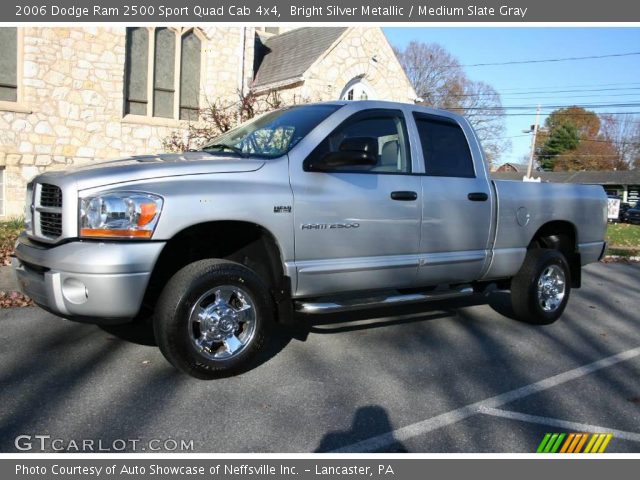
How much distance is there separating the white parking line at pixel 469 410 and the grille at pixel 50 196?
97.1 inches

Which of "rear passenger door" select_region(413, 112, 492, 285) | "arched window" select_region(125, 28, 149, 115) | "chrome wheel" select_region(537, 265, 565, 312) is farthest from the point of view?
"arched window" select_region(125, 28, 149, 115)

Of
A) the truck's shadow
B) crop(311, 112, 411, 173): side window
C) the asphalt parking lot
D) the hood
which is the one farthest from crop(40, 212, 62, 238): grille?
the truck's shadow

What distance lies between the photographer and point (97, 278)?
11.7 ft

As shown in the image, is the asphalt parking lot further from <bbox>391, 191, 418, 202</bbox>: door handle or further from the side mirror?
the side mirror

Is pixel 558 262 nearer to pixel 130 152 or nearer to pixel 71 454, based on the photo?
pixel 71 454

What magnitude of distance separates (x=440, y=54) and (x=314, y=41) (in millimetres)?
39565

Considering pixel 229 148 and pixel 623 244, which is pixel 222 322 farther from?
pixel 623 244

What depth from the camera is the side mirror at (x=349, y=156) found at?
14.3 ft

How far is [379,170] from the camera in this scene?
487cm

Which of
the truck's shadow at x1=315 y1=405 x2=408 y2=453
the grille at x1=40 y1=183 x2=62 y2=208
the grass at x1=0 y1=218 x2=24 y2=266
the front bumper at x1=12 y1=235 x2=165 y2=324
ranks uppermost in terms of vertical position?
the grille at x1=40 y1=183 x2=62 y2=208

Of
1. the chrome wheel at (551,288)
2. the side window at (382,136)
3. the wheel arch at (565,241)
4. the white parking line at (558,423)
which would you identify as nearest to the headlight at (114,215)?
the side window at (382,136)

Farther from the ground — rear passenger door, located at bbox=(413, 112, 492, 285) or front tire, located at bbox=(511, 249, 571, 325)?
rear passenger door, located at bbox=(413, 112, 492, 285)

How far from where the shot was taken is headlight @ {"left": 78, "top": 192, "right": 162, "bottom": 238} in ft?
12.0

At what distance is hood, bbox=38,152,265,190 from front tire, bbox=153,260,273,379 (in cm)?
67
